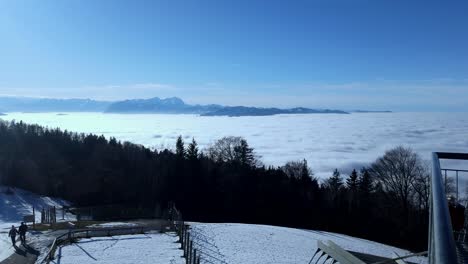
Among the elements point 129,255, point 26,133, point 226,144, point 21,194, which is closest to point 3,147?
point 26,133

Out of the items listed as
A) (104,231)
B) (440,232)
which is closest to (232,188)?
(104,231)

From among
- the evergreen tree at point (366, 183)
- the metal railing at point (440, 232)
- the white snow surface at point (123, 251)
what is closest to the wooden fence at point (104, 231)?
the white snow surface at point (123, 251)

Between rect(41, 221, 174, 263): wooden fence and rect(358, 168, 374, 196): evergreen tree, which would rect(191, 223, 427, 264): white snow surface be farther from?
rect(358, 168, 374, 196): evergreen tree

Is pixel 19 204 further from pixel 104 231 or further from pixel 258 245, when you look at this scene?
pixel 258 245

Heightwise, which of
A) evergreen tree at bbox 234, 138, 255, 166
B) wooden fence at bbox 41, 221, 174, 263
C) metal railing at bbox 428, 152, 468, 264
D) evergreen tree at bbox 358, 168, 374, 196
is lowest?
evergreen tree at bbox 358, 168, 374, 196

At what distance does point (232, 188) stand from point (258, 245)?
1185 inches

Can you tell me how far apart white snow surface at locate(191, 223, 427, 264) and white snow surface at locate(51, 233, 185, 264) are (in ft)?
5.79

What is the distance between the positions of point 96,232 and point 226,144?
53582 mm

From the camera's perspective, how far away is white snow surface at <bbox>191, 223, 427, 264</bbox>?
22.4m

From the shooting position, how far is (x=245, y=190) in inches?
2191

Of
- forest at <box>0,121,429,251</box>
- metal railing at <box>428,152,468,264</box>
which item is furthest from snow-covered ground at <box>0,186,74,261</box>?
metal railing at <box>428,152,468,264</box>

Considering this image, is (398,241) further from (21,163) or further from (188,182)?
(21,163)

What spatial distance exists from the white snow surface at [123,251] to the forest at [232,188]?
22938mm

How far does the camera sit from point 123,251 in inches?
844
